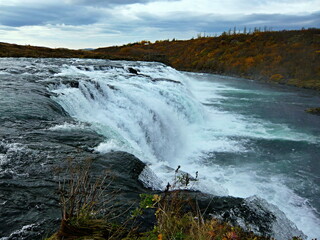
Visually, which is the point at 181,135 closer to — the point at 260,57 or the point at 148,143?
the point at 148,143

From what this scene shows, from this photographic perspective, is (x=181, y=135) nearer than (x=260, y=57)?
Yes

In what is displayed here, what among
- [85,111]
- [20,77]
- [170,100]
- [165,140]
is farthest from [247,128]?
[20,77]

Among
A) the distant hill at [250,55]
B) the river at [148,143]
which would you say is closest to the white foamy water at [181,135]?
the river at [148,143]

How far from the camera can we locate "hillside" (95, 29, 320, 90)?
37719mm

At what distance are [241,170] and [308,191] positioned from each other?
A: 2.03 m

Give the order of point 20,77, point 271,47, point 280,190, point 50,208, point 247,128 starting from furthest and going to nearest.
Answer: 1. point 271,47
2. point 247,128
3. point 20,77
4. point 280,190
5. point 50,208

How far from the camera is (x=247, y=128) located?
14148 millimetres

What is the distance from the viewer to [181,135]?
472 inches

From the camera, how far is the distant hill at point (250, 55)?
35.2 metres

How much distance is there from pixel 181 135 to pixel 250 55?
146 feet

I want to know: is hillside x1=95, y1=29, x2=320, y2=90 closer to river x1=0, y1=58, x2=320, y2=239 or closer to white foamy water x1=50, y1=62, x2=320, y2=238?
white foamy water x1=50, y1=62, x2=320, y2=238

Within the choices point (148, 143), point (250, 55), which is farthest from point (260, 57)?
point (148, 143)

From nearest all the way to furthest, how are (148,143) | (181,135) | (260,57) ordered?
(148,143), (181,135), (260,57)

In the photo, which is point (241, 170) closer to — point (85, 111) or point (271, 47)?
point (85, 111)
